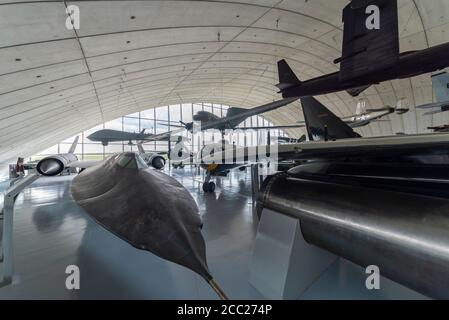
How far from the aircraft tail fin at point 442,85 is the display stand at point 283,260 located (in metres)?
9.35

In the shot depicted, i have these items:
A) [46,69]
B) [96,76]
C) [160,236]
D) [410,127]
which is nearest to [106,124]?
[96,76]

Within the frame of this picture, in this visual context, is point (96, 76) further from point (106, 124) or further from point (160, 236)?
point (106, 124)

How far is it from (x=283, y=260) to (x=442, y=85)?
1013 cm

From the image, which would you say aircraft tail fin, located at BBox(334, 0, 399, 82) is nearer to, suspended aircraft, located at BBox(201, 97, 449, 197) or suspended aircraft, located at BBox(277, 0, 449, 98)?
suspended aircraft, located at BBox(277, 0, 449, 98)

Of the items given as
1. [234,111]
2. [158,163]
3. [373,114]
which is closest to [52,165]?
[158,163]

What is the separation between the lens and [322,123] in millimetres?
4793

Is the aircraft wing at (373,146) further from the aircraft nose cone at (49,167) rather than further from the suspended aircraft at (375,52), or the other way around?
the aircraft nose cone at (49,167)

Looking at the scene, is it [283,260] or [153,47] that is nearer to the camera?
[283,260]

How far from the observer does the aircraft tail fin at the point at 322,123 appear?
4.47m

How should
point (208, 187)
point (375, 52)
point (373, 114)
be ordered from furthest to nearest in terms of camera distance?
point (373, 114), point (208, 187), point (375, 52)

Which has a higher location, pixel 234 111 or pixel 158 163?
pixel 234 111

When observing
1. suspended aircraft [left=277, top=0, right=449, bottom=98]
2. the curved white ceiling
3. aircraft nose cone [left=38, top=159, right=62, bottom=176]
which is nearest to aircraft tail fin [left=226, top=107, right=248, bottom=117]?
the curved white ceiling

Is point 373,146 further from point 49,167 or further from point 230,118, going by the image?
point 230,118

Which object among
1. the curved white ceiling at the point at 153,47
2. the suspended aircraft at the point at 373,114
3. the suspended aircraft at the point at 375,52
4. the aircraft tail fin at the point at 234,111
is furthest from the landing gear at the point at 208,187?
the suspended aircraft at the point at 373,114
